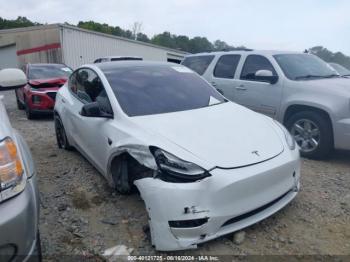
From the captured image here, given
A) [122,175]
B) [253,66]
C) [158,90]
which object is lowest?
[122,175]

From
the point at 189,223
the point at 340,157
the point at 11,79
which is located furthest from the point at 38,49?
the point at 189,223

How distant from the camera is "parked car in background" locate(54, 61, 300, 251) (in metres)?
2.60

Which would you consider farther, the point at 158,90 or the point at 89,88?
the point at 89,88

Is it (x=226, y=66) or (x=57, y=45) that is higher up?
(x=226, y=66)

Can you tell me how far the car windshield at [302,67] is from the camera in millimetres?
5520

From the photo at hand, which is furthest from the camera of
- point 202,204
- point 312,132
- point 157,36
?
point 157,36

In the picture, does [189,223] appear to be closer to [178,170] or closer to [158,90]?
[178,170]

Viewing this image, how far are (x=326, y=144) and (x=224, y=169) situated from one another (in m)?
2.81

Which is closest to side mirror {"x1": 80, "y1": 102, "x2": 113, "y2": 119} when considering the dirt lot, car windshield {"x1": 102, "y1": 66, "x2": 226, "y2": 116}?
car windshield {"x1": 102, "y1": 66, "x2": 226, "y2": 116}

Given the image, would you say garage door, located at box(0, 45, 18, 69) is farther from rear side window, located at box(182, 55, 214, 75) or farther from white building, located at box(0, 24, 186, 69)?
rear side window, located at box(182, 55, 214, 75)

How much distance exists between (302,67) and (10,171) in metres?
5.08

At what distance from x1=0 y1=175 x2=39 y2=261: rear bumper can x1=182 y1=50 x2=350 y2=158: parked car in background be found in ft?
13.6

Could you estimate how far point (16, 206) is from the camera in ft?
6.16

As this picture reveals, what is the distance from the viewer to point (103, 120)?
366 cm
